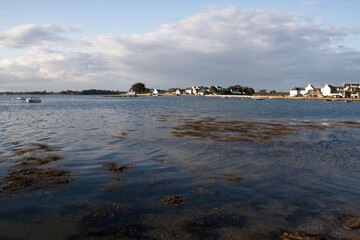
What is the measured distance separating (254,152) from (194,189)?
34.2ft

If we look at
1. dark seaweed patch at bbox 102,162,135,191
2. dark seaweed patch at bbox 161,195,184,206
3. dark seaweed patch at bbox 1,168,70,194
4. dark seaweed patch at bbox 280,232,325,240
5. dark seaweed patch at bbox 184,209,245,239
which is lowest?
dark seaweed patch at bbox 280,232,325,240

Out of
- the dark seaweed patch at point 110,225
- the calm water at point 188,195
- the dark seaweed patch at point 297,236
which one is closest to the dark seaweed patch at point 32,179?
the calm water at point 188,195

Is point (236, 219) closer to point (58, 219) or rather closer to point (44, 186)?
point (58, 219)

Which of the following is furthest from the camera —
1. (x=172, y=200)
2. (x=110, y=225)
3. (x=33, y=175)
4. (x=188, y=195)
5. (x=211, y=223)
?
(x=33, y=175)

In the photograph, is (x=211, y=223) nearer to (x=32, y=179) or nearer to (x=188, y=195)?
(x=188, y=195)

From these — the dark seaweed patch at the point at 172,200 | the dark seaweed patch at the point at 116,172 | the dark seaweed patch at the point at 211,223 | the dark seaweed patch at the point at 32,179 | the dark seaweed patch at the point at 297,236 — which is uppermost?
the dark seaweed patch at the point at 32,179

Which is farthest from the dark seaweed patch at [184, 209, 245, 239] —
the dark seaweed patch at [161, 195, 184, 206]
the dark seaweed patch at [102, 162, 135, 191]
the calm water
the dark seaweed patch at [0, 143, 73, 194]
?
the dark seaweed patch at [0, 143, 73, 194]

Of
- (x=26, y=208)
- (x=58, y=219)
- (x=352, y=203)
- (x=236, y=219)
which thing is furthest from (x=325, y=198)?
(x=26, y=208)

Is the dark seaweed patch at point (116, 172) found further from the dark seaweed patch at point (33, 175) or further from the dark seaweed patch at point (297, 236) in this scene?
the dark seaweed patch at point (297, 236)

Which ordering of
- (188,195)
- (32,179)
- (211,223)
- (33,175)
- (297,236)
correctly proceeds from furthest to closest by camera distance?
(33,175)
(32,179)
(188,195)
(211,223)
(297,236)

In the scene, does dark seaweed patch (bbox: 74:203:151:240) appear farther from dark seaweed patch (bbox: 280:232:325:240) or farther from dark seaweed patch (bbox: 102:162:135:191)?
dark seaweed patch (bbox: 280:232:325:240)

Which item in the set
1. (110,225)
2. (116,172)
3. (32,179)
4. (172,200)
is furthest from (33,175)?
(172,200)

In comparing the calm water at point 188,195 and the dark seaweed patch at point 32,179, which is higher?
the dark seaweed patch at point 32,179

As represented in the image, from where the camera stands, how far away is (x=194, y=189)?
1424cm
